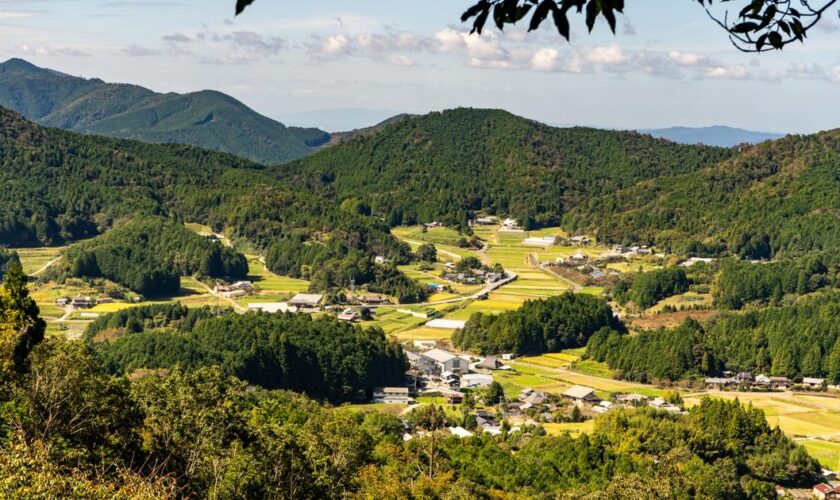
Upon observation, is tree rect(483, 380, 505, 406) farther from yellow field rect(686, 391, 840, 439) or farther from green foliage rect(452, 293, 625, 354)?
green foliage rect(452, 293, 625, 354)

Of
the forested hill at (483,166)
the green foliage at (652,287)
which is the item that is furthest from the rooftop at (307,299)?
the forested hill at (483,166)

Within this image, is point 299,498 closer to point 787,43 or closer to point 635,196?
point 787,43

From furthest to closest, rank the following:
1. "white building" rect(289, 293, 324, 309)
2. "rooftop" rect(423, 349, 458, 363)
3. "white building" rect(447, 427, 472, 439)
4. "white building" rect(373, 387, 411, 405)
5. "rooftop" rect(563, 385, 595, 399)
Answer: "white building" rect(289, 293, 324, 309)
"rooftop" rect(423, 349, 458, 363)
"white building" rect(373, 387, 411, 405)
"rooftop" rect(563, 385, 595, 399)
"white building" rect(447, 427, 472, 439)

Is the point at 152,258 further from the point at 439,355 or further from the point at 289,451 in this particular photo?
the point at 289,451

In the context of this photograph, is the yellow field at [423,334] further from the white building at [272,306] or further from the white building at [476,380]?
the white building at [476,380]

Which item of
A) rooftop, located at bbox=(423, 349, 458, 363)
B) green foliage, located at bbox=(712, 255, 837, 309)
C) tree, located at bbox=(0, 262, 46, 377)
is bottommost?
rooftop, located at bbox=(423, 349, 458, 363)

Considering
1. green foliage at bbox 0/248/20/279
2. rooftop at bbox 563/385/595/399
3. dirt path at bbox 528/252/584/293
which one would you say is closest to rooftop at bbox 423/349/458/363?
rooftop at bbox 563/385/595/399

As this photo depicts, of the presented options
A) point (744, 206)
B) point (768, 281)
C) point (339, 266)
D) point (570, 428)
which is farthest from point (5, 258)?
point (744, 206)
